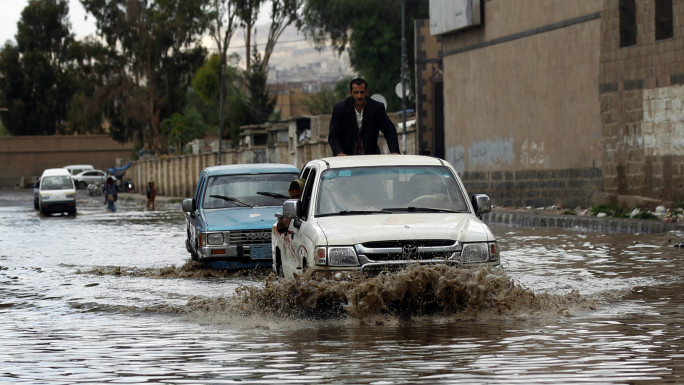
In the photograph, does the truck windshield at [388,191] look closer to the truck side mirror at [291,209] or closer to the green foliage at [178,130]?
the truck side mirror at [291,209]

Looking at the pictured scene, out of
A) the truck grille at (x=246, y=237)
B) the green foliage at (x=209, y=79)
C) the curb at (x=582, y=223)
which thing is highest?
the green foliage at (x=209, y=79)

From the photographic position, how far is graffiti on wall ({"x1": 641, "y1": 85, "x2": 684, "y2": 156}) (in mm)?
25469

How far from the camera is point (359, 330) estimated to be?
8836 mm

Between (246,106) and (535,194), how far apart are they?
5657 cm

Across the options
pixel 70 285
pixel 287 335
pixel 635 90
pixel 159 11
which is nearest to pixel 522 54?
pixel 635 90

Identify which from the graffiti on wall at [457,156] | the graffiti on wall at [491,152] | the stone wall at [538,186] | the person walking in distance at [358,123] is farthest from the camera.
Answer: the graffiti on wall at [457,156]

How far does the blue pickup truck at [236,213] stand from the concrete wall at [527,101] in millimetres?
14571

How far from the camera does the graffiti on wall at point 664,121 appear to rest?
25.5 meters

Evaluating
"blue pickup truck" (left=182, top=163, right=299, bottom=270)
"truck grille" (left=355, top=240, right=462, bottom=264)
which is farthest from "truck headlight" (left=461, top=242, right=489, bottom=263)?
"blue pickup truck" (left=182, top=163, right=299, bottom=270)

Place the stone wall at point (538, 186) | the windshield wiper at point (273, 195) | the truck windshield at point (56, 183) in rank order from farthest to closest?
the truck windshield at point (56, 183) < the stone wall at point (538, 186) < the windshield wiper at point (273, 195)

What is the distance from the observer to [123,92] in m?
87.9

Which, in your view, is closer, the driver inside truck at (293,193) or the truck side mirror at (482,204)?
the truck side mirror at (482,204)

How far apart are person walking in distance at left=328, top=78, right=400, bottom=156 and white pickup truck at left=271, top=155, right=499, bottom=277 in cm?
109

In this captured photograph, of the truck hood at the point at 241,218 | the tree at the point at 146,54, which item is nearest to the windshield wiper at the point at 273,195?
the truck hood at the point at 241,218
